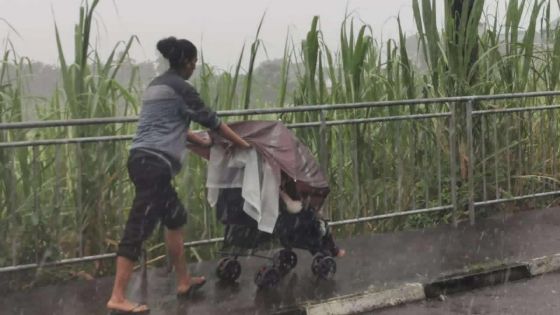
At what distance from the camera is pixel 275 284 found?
601 cm

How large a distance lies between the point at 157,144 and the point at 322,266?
1.70 meters

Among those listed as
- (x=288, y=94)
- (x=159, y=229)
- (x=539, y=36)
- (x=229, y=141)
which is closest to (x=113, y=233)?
(x=159, y=229)

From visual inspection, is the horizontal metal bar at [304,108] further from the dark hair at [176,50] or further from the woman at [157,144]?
the dark hair at [176,50]

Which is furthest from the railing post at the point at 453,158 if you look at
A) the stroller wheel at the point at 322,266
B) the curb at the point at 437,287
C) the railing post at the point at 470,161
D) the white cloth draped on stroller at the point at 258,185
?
the white cloth draped on stroller at the point at 258,185

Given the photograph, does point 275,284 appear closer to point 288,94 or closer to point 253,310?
point 253,310

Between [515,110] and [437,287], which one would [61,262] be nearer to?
[437,287]

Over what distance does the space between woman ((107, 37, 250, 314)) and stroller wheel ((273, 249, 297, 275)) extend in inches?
44.2

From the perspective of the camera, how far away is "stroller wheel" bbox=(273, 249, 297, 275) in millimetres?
6100

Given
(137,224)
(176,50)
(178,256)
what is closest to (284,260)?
(178,256)

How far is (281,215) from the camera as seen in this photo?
5949mm

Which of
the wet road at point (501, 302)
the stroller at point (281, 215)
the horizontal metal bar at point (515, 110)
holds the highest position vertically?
the horizontal metal bar at point (515, 110)

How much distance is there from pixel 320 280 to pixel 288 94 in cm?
243

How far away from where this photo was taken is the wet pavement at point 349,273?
5574mm

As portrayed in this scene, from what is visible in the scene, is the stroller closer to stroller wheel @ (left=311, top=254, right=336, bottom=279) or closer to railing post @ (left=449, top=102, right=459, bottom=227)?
stroller wheel @ (left=311, top=254, right=336, bottom=279)
